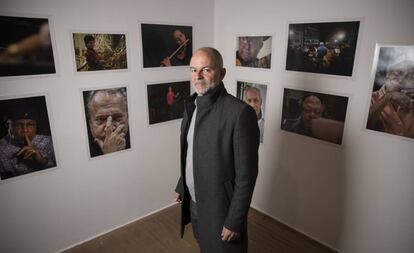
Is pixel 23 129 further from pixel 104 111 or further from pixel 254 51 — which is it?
pixel 254 51

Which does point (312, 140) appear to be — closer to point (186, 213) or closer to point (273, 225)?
point (273, 225)

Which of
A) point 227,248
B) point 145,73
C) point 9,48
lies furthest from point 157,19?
point 227,248

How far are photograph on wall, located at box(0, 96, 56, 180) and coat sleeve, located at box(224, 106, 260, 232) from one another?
60.6 inches

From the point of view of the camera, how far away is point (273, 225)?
2723mm

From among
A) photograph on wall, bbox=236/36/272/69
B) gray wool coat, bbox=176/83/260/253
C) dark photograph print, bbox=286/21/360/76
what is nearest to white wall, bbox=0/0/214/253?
photograph on wall, bbox=236/36/272/69

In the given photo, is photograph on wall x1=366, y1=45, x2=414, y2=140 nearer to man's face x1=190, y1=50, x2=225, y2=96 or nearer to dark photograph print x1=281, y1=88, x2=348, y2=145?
dark photograph print x1=281, y1=88, x2=348, y2=145

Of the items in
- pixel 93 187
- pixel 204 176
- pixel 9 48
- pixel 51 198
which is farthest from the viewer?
pixel 93 187

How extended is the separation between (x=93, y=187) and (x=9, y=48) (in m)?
1.31

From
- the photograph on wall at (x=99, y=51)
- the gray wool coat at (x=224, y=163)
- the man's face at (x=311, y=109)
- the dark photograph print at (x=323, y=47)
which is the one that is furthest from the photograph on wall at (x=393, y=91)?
the photograph on wall at (x=99, y=51)

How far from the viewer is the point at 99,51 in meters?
2.18

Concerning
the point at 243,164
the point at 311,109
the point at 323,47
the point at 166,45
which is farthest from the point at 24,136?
the point at 323,47

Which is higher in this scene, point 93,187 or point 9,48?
point 9,48

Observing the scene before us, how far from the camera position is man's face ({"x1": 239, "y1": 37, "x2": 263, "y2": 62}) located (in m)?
2.55

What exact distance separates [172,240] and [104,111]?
Result: 1.37m
